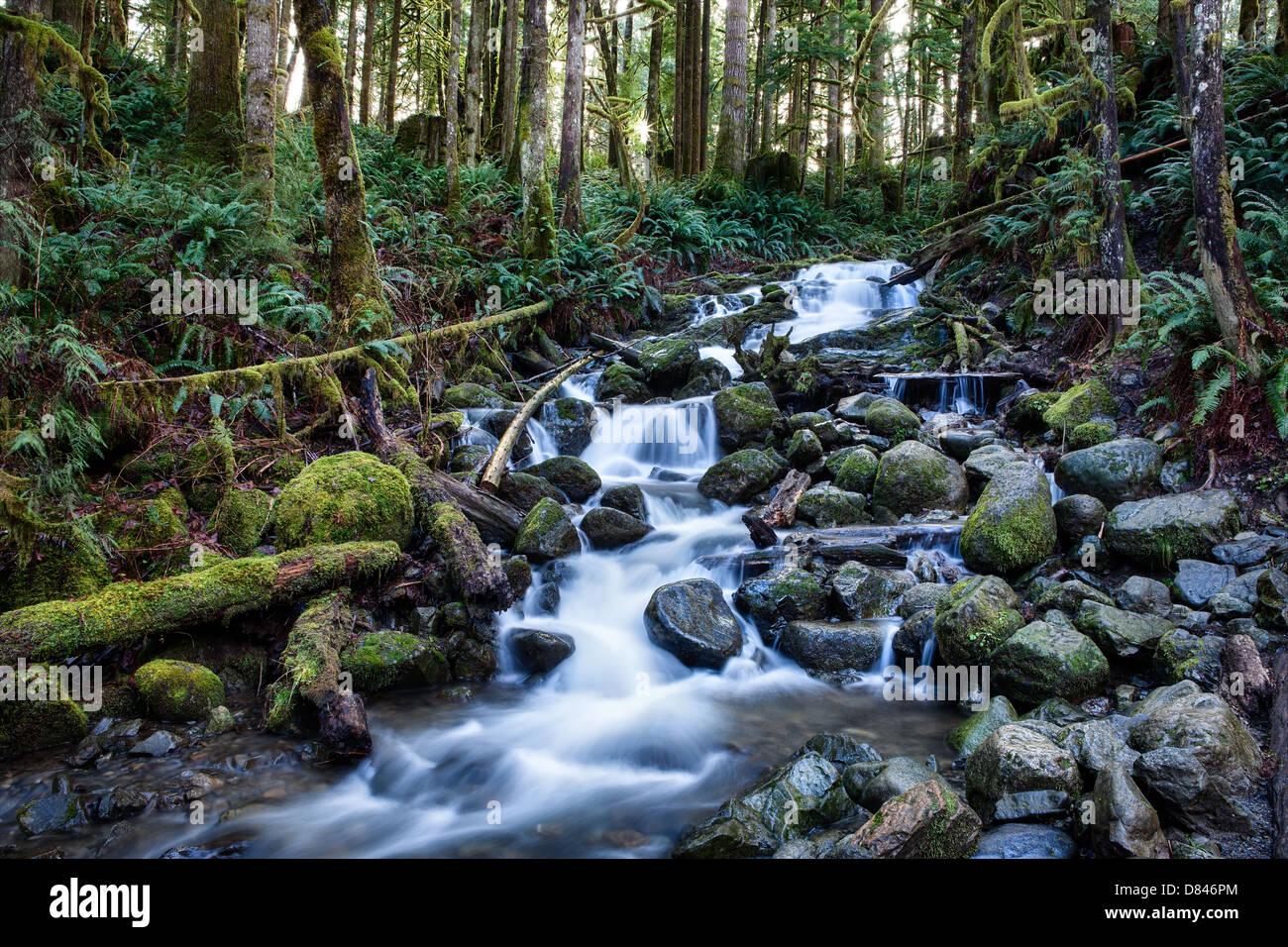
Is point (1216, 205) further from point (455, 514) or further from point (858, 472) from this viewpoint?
point (455, 514)

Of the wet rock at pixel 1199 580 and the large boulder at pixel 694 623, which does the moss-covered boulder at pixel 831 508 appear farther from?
the wet rock at pixel 1199 580

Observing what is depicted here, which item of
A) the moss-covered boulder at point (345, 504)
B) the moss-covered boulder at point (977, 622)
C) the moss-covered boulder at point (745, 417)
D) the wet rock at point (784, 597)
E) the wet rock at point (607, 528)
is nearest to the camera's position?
the moss-covered boulder at point (977, 622)

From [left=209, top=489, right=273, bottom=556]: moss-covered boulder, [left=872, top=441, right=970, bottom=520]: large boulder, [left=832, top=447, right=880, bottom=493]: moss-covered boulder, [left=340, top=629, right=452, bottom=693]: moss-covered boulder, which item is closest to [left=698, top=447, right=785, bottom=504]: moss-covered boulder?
[left=832, top=447, right=880, bottom=493]: moss-covered boulder

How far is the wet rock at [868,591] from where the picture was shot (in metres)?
6.92

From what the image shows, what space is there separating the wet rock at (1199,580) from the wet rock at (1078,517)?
89cm

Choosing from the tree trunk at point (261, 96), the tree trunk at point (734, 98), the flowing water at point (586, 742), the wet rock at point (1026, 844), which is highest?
the tree trunk at point (734, 98)

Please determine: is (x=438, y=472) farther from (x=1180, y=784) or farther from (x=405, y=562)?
(x=1180, y=784)

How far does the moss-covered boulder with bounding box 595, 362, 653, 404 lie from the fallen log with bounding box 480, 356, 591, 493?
0.61 metres

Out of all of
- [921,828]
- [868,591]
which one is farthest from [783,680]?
[921,828]

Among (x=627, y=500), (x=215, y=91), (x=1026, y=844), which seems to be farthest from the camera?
(x=215, y=91)

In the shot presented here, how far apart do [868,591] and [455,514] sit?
13.3 feet

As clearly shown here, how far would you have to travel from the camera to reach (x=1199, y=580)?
5.88 meters

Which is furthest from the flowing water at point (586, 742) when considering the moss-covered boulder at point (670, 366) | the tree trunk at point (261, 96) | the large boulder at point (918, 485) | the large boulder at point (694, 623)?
the tree trunk at point (261, 96)
